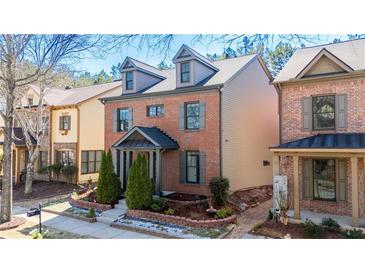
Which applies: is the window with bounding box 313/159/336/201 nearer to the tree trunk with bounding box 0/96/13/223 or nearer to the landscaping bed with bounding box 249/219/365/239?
the landscaping bed with bounding box 249/219/365/239

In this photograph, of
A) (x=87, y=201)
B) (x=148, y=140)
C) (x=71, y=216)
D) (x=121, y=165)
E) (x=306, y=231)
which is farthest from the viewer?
(x=121, y=165)

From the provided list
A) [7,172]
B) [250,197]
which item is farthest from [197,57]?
[7,172]

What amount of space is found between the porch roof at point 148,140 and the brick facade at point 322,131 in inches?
171

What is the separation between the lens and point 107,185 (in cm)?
918

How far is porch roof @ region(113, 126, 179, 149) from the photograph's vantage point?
32.5 ft

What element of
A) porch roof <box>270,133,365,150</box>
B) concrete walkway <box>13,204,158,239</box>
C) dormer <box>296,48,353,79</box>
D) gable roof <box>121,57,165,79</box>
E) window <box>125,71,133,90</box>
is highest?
gable roof <box>121,57,165,79</box>

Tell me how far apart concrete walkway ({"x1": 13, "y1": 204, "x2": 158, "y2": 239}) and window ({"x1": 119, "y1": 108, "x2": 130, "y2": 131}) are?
449 cm

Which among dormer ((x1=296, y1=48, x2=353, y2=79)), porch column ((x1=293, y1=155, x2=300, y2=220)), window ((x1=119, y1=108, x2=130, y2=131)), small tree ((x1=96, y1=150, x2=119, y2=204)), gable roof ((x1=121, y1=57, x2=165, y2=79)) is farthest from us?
window ((x1=119, y1=108, x2=130, y2=131))

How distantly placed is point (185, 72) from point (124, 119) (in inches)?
137

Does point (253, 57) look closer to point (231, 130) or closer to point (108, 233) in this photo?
point (231, 130)

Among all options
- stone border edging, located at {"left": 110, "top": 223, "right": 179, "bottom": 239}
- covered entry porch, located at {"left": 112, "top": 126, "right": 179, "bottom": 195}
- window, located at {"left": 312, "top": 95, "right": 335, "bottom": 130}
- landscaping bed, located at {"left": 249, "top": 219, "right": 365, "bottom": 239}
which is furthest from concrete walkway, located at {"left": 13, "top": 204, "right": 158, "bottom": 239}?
window, located at {"left": 312, "top": 95, "right": 335, "bottom": 130}

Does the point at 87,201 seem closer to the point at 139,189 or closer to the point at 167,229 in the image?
the point at 139,189
